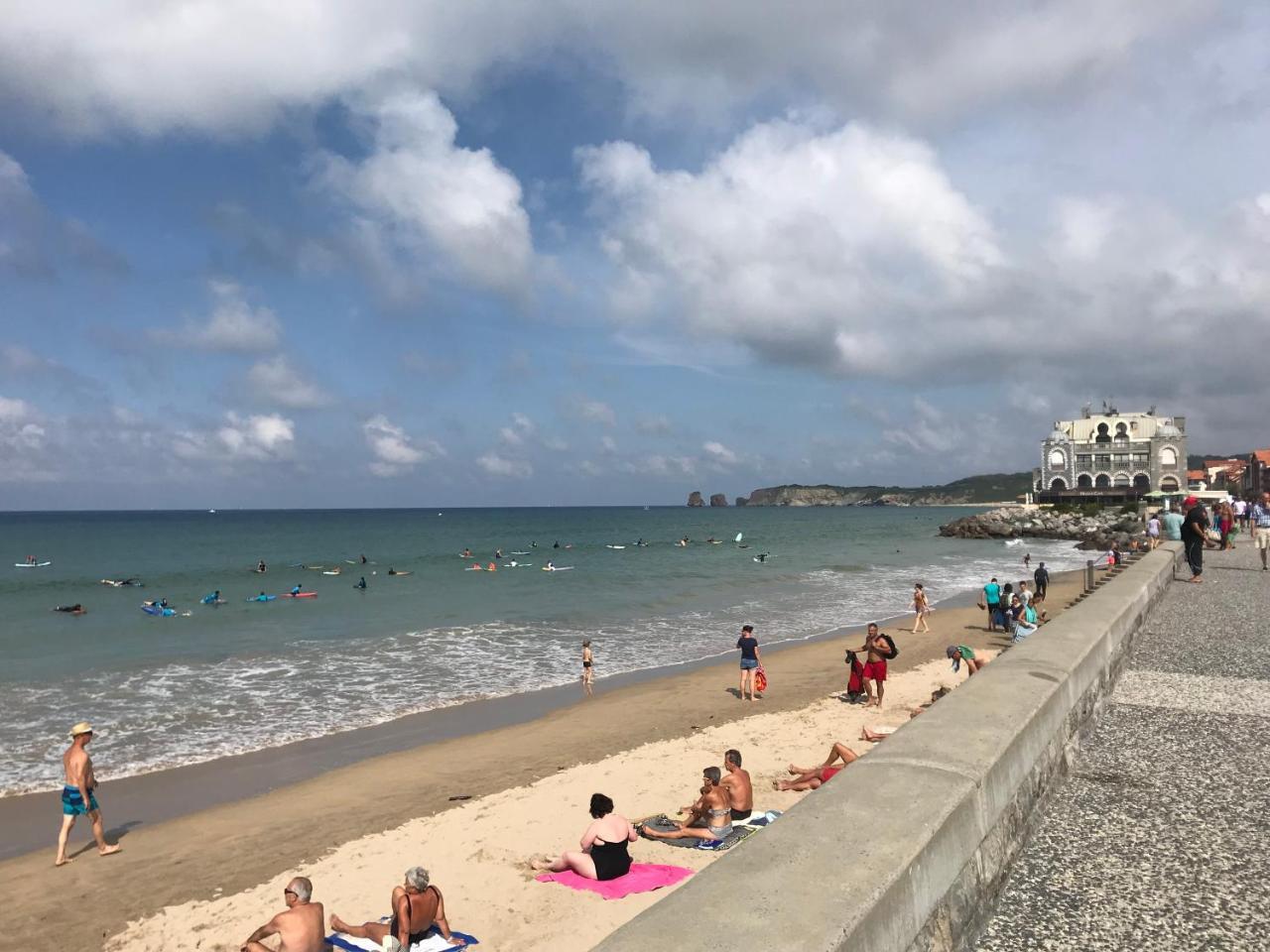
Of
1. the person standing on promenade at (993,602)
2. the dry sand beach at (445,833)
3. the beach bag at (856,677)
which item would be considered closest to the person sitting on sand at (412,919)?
the dry sand beach at (445,833)

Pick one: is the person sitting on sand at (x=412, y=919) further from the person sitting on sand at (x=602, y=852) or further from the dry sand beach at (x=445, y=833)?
the person sitting on sand at (x=602, y=852)

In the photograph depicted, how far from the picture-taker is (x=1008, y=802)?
11.8 ft

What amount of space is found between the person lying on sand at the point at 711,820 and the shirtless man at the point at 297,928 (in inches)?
136

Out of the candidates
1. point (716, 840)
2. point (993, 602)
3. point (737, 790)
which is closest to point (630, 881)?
point (716, 840)

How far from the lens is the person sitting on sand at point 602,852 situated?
7.68 meters

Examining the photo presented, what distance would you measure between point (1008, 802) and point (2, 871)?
11103mm

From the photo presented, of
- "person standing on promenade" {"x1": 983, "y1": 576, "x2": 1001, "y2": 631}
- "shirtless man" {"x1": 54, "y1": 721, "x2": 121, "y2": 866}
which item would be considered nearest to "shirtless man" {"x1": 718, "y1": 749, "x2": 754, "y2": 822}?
"shirtless man" {"x1": 54, "y1": 721, "x2": 121, "y2": 866}

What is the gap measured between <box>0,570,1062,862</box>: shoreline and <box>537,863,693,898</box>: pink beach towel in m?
6.41

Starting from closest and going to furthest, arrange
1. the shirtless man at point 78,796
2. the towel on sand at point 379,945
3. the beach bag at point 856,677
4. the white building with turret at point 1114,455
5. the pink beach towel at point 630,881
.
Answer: the towel on sand at point 379,945 < the pink beach towel at point 630,881 < the shirtless man at point 78,796 < the beach bag at point 856,677 < the white building with turret at point 1114,455

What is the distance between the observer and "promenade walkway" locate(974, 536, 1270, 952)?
305 centimetres

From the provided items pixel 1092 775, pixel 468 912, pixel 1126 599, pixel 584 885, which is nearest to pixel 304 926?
pixel 468 912

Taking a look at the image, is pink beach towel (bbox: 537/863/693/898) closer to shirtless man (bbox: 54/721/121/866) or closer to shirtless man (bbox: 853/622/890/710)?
shirtless man (bbox: 54/721/121/866)

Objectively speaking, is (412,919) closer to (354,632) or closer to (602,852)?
(602,852)

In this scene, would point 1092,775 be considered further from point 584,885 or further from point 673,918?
point 584,885
